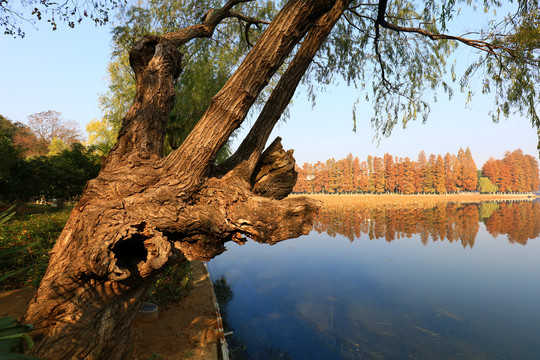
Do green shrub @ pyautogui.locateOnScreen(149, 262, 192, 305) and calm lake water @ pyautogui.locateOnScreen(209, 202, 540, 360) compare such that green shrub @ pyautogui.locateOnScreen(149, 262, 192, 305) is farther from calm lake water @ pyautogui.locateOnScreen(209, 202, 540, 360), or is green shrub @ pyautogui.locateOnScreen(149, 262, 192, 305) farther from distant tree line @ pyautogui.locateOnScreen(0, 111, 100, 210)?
distant tree line @ pyautogui.locateOnScreen(0, 111, 100, 210)

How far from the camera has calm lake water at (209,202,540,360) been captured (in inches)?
327

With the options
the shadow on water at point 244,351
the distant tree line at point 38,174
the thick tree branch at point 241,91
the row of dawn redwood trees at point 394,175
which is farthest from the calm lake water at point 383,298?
the row of dawn redwood trees at point 394,175

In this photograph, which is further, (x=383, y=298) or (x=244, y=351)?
(x=383, y=298)

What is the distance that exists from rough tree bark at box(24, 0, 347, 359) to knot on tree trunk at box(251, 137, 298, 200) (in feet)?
0.04

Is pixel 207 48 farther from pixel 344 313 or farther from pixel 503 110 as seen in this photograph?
pixel 344 313

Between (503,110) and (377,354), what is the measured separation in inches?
284

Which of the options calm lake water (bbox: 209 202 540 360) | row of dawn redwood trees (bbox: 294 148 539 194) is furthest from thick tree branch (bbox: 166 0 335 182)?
row of dawn redwood trees (bbox: 294 148 539 194)

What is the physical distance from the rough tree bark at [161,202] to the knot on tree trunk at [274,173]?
0.04 ft

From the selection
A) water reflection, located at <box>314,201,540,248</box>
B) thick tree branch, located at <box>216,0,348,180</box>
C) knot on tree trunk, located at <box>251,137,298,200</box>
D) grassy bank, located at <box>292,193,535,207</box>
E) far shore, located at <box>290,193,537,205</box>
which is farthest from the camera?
far shore, located at <box>290,193,537,205</box>

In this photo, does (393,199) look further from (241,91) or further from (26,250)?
(241,91)

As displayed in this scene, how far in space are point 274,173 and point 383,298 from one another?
35.4 ft

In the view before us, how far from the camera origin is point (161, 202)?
2.56 meters

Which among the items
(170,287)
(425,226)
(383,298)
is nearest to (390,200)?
(425,226)

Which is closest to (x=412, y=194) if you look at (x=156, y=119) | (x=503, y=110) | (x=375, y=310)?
(x=375, y=310)
